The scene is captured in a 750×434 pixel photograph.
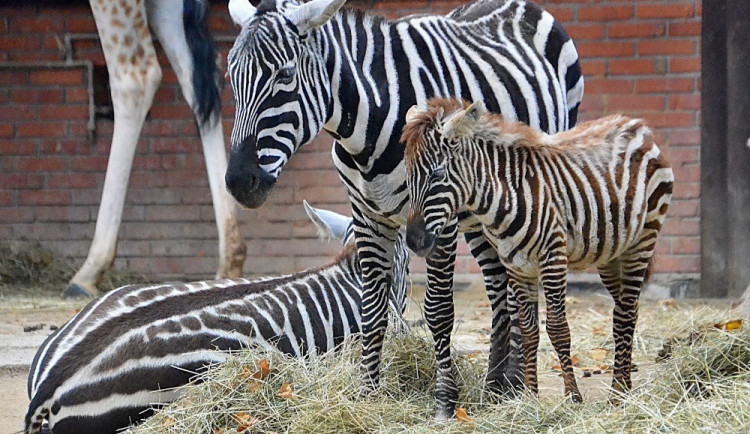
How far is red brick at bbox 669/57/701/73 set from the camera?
8.97 m

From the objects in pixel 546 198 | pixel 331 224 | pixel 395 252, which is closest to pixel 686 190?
pixel 331 224

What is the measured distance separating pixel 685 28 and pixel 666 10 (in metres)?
0.23

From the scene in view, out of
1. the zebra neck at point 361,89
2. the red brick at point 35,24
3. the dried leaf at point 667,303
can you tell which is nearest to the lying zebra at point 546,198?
the zebra neck at point 361,89

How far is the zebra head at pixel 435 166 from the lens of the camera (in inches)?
156

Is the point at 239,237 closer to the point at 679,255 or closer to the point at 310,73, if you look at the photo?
the point at 679,255

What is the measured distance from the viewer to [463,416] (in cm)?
414

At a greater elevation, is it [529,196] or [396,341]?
[529,196]

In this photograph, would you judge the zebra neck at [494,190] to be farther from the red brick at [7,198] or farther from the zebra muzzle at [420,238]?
the red brick at [7,198]

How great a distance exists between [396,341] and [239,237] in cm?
394

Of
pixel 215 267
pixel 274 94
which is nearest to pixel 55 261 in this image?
pixel 215 267

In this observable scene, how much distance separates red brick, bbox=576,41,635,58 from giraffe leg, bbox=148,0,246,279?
10.8 ft

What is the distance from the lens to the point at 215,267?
9.80 m

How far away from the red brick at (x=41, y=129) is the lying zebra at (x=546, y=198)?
661cm

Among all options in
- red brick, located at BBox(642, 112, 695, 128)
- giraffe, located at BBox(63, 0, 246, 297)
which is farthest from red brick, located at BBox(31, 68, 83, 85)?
red brick, located at BBox(642, 112, 695, 128)
